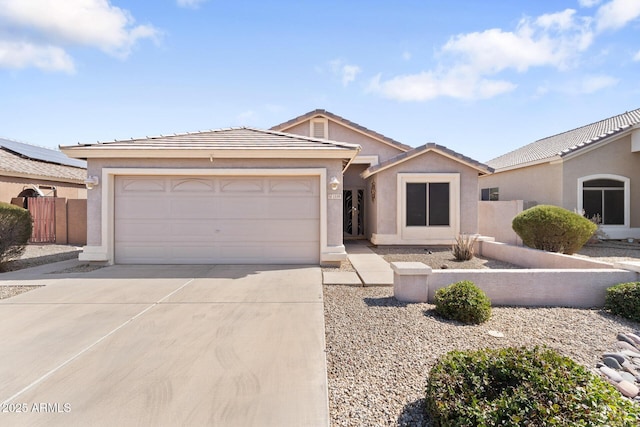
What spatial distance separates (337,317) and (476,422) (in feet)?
10.2

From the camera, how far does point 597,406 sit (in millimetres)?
2455

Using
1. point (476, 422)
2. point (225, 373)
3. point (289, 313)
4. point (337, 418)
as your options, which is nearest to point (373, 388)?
point (337, 418)

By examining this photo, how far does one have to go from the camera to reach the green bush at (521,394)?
2.41 m

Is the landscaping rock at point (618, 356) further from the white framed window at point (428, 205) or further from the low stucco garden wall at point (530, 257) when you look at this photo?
the white framed window at point (428, 205)

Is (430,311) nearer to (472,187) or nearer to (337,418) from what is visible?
(337,418)

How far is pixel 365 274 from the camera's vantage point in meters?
8.30

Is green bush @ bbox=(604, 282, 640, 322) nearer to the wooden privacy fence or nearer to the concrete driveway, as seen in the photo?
the concrete driveway

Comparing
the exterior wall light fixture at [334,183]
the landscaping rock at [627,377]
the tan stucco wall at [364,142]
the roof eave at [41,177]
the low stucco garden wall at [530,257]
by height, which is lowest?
the landscaping rock at [627,377]

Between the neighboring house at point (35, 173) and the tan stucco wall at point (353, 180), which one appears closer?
the neighboring house at point (35, 173)

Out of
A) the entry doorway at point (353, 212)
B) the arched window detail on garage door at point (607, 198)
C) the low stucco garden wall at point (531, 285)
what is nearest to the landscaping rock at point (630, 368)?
the low stucco garden wall at point (531, 285)

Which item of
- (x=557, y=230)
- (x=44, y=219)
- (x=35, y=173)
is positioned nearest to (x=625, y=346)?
(x=557, y=230)

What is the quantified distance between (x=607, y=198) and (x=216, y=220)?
1728cm

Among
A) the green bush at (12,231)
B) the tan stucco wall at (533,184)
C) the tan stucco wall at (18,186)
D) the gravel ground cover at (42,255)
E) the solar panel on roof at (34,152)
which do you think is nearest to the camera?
the green bush at (12,231)

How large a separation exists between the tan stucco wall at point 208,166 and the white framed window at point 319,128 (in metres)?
7.53
